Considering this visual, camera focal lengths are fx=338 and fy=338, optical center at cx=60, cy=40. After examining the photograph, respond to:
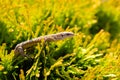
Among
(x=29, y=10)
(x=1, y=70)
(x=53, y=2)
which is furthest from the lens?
(x=53, y=2)

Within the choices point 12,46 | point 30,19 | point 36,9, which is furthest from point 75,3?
point 12,46

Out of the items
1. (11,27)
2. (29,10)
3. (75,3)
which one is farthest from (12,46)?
(75,3)

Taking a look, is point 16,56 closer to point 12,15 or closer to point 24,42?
point 24,42

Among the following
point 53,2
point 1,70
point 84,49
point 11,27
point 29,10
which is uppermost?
point 53,2

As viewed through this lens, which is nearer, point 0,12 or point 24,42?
point 24,42

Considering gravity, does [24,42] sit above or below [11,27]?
below

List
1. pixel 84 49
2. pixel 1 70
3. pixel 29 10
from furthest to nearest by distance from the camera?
pixel 29 10
pixel 84 49
pixel 1 70
